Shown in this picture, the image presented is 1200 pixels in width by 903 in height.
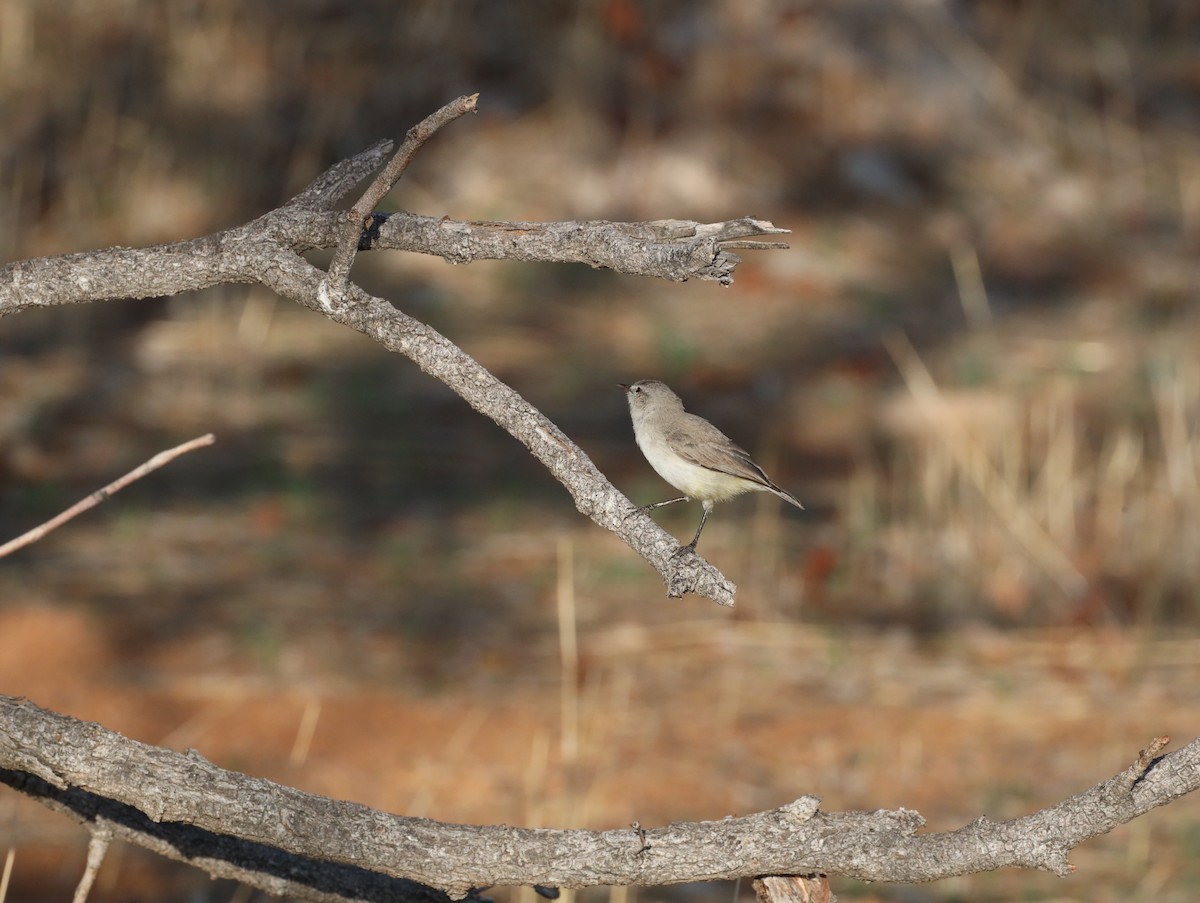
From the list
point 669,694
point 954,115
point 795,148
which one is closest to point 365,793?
point 669,694

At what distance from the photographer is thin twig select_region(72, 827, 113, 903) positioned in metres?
3.01

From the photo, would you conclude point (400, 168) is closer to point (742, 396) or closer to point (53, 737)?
point (53, 737)

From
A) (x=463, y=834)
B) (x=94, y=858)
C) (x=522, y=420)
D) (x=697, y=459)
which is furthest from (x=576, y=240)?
(x=94, y=858)

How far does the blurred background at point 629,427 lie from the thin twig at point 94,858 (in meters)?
1.59

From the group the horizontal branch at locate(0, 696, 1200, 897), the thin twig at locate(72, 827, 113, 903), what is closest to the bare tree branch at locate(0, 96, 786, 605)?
the horizontal branch at locate(0, 696, 1200, 897)

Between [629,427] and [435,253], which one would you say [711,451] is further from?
[629,427]

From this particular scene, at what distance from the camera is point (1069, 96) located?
1400 centimetres

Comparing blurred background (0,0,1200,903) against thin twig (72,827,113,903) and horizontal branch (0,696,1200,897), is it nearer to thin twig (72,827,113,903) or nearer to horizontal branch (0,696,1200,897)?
thin twig (72,827,113,903)

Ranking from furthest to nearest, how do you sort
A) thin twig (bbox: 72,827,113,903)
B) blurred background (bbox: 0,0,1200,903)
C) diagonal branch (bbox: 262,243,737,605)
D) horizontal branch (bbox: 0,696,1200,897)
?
1. blurred background (bbox: 0,0,1200,903)
2. thin twig (bbox: 72,827,113,903)
3. horizontal branch (bbox: 0,696,1200,897)
4. diagonal branch (bbox: 262,243,737,605)

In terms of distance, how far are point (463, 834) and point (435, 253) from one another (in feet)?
3.24

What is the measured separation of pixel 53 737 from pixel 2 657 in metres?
4.49

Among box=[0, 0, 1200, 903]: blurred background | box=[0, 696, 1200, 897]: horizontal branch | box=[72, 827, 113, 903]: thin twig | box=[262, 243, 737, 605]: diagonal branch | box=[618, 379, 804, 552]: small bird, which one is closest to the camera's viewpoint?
box=[262, 243, 737, 605]: diagonal branch

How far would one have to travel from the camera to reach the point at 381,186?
2416mm

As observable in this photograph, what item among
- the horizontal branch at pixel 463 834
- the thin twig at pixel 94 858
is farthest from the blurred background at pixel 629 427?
the horizontal branch at pixel 463 834
